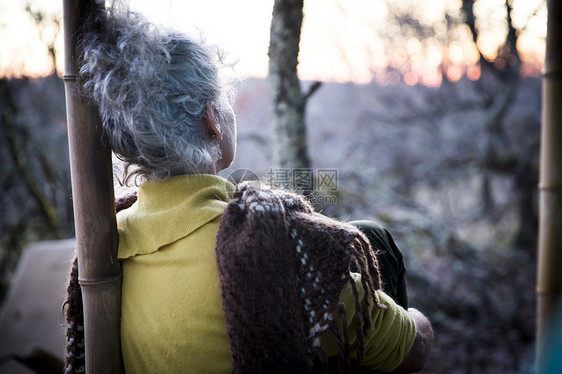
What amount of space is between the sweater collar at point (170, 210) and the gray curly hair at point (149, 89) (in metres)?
0.03

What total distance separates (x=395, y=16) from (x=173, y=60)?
2620 millimetres

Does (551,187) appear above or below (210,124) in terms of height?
below

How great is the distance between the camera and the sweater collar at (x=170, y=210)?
97 cm

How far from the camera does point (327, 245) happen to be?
90 centimetres

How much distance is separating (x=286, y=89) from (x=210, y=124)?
75 cm

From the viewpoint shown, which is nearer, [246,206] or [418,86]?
[246,206]

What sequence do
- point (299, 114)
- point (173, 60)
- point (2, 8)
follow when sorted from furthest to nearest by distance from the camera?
point (2, 8)
point (299, 114)
point (173, 60)

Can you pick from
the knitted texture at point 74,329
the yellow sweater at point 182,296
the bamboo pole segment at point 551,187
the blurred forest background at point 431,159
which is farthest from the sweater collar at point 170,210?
the blurred forest background at point 431,159

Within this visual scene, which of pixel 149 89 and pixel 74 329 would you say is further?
pixel 74 329

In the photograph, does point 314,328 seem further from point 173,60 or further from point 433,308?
point 433,308

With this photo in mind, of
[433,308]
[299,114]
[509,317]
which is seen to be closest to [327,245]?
[299,114]

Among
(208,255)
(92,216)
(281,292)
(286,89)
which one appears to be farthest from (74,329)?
(286,89)

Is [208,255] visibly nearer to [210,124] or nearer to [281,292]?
[281,292]

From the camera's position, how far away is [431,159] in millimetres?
3875
